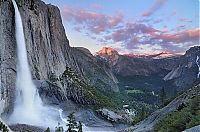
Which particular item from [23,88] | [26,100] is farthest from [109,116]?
[23,88]

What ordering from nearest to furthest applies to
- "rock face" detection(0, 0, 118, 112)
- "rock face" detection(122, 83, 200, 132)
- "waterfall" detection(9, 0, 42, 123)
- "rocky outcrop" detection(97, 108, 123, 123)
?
1. "rock face" detection(122, 83, 200, 132)
2. "rock face" detection(0, 0, 118, 112)
3. "waterfall" detection(9, 0, 42, 123)
4. "rocky outcrop" detection(97, 108, 123, 123)

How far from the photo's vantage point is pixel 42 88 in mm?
103812

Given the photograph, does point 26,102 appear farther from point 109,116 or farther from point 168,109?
point 168,109

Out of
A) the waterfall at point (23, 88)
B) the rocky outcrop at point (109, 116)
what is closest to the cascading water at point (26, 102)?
the waterfall at point (23, 88)

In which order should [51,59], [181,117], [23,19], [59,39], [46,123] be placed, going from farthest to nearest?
[59,39], [51,59], [23,19], [46,123], [181,117]

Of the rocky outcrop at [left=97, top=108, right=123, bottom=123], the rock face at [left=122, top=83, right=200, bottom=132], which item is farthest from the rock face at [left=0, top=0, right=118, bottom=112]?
the rock face at [left=122, top=83, right=200, bottom=132]

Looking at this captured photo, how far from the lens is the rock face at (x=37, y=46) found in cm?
9206

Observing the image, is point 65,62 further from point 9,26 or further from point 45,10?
point 9,26

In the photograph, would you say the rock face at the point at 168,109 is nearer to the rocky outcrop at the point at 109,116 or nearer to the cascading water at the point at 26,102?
the cascading water at the point at 26,102

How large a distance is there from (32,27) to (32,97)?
2642cm

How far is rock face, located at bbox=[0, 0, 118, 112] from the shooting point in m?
92.1

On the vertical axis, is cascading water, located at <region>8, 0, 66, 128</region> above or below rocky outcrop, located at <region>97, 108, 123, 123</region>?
above

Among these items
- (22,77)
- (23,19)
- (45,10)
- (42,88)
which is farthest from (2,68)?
(45,10)

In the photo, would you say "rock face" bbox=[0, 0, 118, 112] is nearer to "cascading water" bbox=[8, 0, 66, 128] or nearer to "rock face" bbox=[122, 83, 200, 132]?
"cascading water" bbox=[8, 0, 66, 128]
